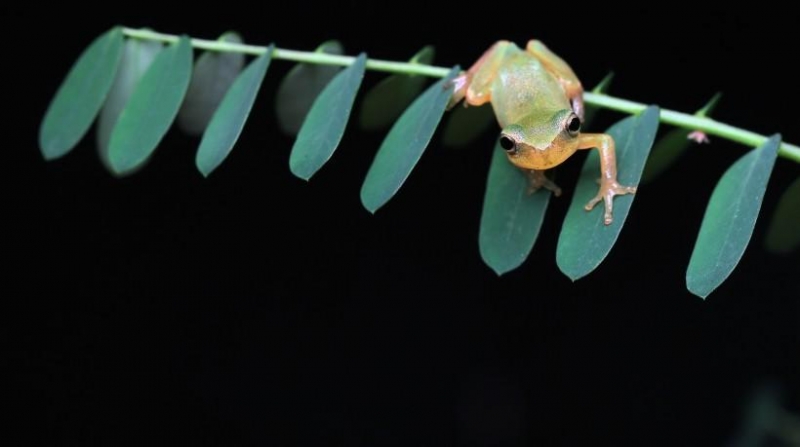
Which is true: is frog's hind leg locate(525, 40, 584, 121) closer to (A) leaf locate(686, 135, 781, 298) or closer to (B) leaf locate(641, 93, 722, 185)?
(B) leaf locate(641, 93, 722, 185)

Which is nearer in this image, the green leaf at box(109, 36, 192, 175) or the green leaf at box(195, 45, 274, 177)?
the green leaf at box(195, 45, 274, 177)

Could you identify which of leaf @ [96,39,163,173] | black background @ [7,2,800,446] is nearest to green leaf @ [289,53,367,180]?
leaf @ [96,39,163,173]

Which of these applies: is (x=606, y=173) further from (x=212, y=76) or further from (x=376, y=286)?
(x=376, y=286)

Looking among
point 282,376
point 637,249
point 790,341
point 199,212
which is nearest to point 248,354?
point 282,376

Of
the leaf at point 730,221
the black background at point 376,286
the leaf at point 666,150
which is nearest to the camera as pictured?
the leaf at point 730,221

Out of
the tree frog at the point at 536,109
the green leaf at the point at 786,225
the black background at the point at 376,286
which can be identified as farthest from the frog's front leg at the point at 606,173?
the black background at the point at 376,286

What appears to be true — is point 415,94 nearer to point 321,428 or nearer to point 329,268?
point 329,268

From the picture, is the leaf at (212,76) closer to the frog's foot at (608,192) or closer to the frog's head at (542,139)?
the frog's head at (542,139)

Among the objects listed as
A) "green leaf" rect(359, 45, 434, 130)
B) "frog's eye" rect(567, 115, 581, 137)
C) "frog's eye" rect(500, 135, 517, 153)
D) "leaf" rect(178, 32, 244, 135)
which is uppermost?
"leaf" rect(178, 32, 244, 135)
